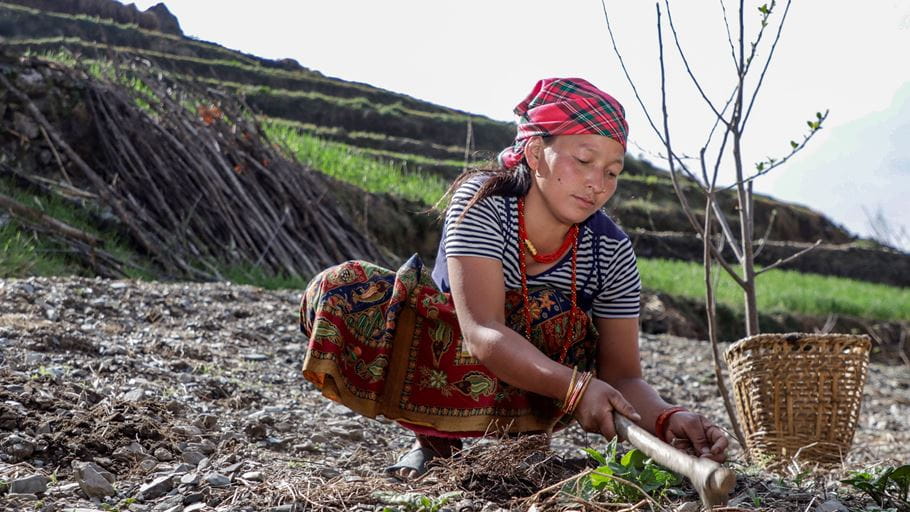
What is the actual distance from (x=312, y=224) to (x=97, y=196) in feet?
5.91

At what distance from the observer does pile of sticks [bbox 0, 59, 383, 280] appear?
22.1 ft

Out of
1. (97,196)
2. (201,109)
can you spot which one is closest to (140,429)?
(97,196)

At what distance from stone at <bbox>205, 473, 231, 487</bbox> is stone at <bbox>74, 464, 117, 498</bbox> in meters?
0.21

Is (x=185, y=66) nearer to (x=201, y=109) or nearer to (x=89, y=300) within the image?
(x=201, y=109)

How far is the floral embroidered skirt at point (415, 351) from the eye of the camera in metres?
2.38

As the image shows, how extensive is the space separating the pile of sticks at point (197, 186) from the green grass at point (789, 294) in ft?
14.7

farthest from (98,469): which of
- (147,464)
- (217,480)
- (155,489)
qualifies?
(217,480)

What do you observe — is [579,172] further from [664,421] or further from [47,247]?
[47,247]

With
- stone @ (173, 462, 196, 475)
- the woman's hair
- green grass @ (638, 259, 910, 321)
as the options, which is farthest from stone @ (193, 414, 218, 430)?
green grass @ (638, 259, 910, 321)

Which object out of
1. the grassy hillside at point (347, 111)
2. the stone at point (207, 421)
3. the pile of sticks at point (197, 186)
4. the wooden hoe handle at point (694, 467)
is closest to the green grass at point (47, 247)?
the pile of sticks at point (197, 186)

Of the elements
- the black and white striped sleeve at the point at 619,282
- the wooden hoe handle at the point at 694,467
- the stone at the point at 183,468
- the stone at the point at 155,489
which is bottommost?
the stone at the point at 183,468

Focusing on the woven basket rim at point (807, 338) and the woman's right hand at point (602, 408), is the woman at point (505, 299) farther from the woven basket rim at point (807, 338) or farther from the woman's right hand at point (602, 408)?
the woven basket rim at point (807, 338)

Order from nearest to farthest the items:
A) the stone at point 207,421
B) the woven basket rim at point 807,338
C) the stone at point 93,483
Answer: the stone at point 93,483, the stone at point 207,421, the woven basket rim at point 807,338

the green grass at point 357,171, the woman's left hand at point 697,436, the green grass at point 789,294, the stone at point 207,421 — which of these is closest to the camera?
the woman's left hand at point 697,436
